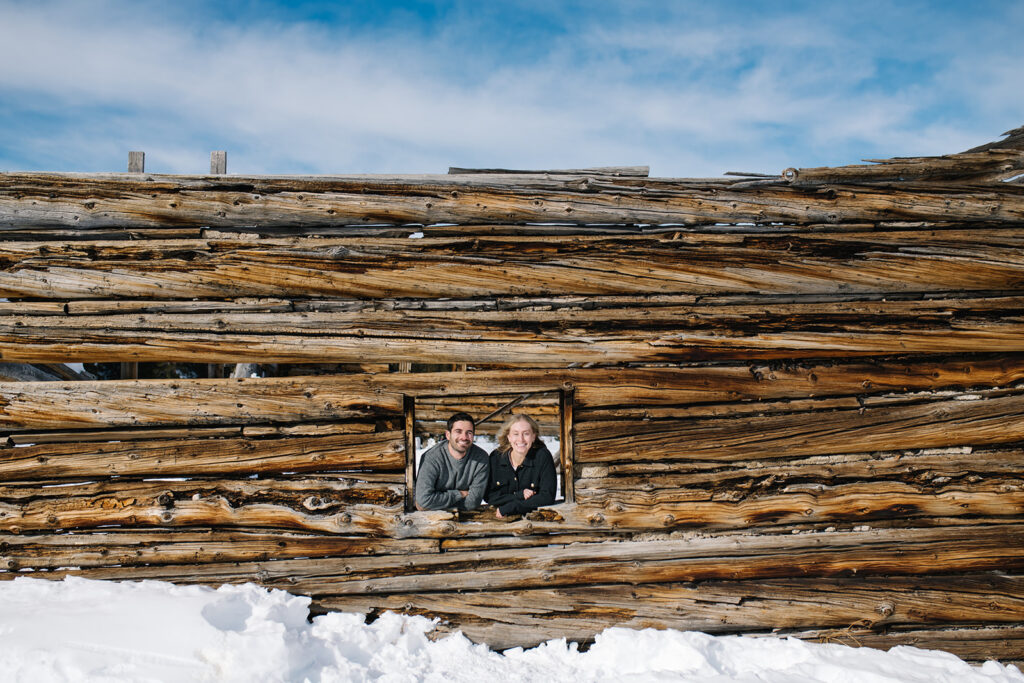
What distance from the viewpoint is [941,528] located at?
123 inches

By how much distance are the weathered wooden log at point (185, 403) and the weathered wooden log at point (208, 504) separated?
1.05 feet

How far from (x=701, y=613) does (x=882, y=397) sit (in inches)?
57.0

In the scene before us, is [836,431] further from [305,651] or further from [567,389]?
[305,651]

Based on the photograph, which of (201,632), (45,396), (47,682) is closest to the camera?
(47,682)

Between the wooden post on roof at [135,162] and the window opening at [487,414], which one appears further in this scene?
the window opening at [487,414]

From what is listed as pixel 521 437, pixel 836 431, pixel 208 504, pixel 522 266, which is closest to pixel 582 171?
pixel 522 266

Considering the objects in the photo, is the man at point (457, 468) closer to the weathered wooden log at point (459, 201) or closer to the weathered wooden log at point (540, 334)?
the weathered wooden log at point (540, 334)

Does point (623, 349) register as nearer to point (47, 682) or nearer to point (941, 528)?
point (941, 528)

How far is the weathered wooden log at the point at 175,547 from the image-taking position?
295 cm

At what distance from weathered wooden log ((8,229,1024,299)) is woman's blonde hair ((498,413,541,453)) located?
A: 76 cm

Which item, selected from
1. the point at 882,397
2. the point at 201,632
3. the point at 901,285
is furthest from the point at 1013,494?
the point at 201,632

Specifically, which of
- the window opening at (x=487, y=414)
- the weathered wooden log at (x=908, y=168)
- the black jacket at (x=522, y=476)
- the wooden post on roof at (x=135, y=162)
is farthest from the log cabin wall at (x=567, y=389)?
the window opening at (x=487, y=414)

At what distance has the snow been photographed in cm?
257

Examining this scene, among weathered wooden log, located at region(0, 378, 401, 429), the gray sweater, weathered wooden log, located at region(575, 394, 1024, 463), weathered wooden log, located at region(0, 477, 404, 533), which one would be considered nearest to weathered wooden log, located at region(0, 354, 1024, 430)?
weathered wooden log, located at region(0, 378, 401, 429)
